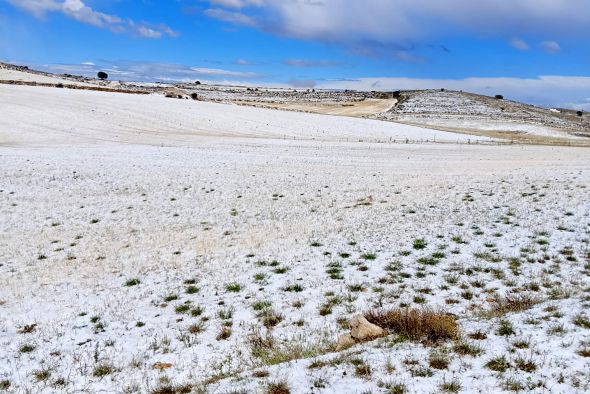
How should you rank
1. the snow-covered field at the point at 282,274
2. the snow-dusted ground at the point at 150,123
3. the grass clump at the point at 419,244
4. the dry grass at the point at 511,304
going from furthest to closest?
the snow-dusted ground at the point at 150,123
the grass clump at the point at 419,244
the dry grass at the point at 511,304
the snow-covered field at the point at 282,274

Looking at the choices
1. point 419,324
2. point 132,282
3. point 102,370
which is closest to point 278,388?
point 419,324

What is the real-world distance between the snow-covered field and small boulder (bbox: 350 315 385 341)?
306 mm

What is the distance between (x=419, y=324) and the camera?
9.34 metres

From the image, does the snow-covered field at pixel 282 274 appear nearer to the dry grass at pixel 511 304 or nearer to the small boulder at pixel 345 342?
the dry grass at pixel 511 304

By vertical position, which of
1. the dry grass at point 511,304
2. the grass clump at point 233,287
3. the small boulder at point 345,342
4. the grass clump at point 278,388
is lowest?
the grass clump at point 233,287

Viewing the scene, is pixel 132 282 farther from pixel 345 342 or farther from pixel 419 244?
pixel 419 244

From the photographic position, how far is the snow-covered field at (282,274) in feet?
27.2

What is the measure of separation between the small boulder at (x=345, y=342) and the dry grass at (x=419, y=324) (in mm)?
753

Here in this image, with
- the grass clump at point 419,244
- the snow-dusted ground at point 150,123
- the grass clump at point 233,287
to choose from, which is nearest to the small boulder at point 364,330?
the grass clump at point 233,287

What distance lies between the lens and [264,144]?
53.4m

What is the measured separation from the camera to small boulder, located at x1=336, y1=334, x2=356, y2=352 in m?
9.27

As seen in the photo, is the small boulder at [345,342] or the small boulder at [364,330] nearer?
the small boulder at [345,342]

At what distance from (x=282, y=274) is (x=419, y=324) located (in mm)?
5958

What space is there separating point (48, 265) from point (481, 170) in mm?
29747
